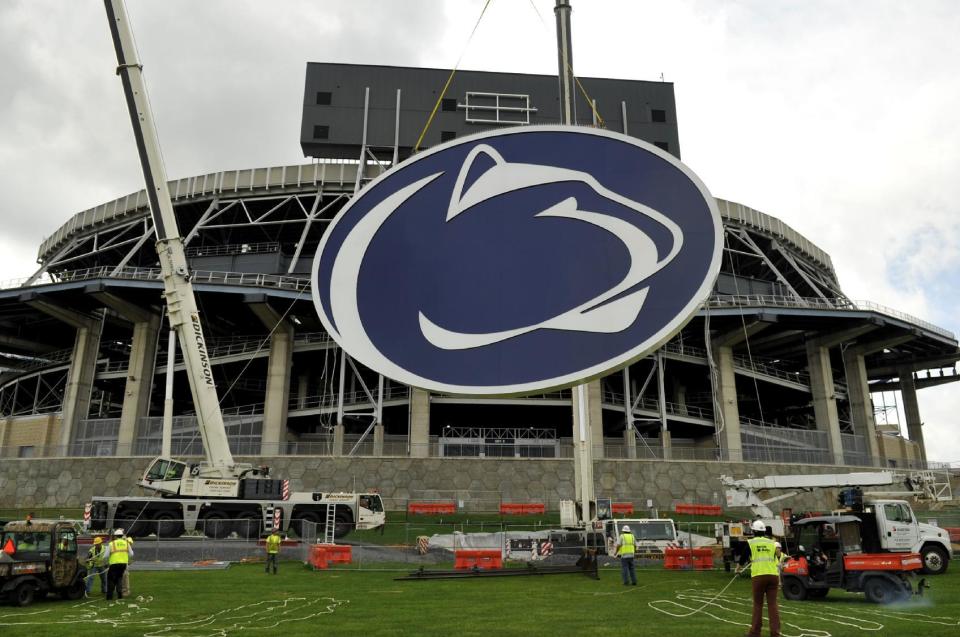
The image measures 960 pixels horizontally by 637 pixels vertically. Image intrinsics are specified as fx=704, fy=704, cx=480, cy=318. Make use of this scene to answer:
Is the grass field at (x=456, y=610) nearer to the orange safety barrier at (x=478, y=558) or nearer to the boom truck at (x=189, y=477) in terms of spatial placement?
the orange safety barrier at (x=478, y=558)

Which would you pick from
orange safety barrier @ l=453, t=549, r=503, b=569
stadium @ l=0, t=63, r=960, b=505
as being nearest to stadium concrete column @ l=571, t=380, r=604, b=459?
stadium @ l=0, t=63, r=960, b=505

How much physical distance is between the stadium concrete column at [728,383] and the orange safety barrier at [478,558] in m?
30.4

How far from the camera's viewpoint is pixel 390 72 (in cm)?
6650

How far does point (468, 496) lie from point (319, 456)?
10069 millimetres

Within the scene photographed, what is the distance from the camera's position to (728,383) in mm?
53656

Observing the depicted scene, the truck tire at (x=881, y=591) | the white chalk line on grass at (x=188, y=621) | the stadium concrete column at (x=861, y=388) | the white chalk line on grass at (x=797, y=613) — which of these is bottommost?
the white chalk line on grass at (x=188, y=621)

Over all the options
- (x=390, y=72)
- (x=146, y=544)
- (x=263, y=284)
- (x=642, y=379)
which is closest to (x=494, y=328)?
(x=146, y=544)

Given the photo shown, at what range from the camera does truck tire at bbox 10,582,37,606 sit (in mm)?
15445

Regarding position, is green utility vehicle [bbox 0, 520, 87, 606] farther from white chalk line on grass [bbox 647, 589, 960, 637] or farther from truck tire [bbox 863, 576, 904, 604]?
truck tire [bbox 863, 576, 904, 604]

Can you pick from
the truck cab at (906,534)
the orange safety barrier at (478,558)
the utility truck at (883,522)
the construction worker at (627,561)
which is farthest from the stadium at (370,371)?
the construction worker at (627,561)

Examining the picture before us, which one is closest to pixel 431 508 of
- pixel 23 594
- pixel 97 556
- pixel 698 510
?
pixel 698 510

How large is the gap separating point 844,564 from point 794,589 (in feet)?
4.48

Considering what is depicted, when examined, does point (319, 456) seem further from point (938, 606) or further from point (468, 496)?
point (938, 606)

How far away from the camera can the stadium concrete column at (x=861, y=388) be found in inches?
2235
